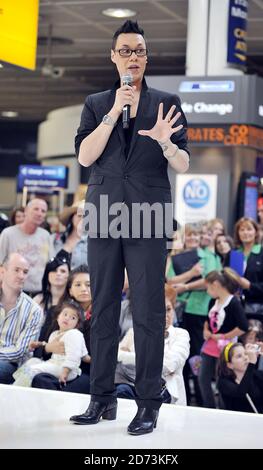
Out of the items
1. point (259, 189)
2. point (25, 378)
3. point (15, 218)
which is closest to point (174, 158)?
point (25, 378)

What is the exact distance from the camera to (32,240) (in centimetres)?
651

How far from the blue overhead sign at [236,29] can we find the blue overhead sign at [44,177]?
7.46 m

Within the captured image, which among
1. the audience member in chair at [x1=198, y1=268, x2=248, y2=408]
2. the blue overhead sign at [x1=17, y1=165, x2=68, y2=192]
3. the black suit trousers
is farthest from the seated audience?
the blue overhead sign at [x1=17, y1=165, x2=68, y2=192]

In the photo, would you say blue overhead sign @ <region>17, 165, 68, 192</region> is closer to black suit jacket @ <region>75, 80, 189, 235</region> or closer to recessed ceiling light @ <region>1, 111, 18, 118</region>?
recessed ceiling light @ <region>1, 111, 18, 118</region>

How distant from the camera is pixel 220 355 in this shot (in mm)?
5125

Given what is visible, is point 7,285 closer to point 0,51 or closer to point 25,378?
point 25,378

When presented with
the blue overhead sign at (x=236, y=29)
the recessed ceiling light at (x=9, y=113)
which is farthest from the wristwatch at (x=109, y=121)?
the recessed ceiling light at (x=9, y=113)

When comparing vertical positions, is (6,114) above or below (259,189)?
above

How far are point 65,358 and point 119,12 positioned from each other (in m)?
6.33

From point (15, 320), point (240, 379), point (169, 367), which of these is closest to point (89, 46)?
point (15, 320)

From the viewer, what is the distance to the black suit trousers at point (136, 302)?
9.39ft

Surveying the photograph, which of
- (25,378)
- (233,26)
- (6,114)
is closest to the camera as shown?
(25,378)

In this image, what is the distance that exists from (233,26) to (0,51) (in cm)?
391

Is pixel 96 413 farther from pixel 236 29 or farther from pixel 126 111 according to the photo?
pixel 236 29
